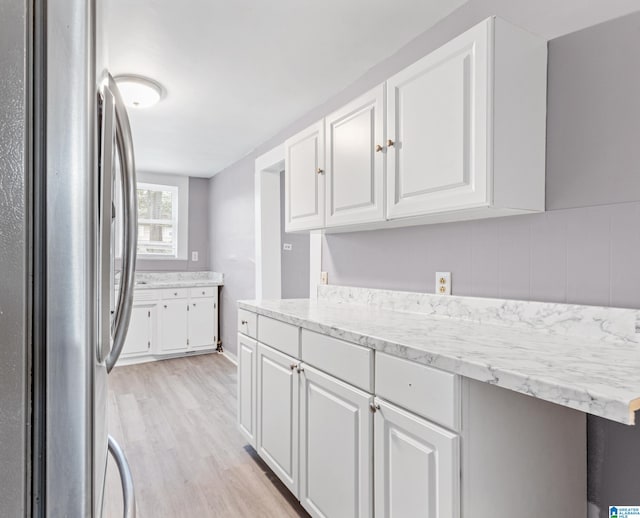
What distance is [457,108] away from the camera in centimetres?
140

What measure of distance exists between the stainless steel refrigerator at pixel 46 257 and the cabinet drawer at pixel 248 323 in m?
1.65

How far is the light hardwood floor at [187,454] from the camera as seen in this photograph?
184 centimetres

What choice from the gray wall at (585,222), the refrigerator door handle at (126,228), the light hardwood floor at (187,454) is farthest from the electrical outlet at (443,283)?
the refrigerator door handle at (126,228)

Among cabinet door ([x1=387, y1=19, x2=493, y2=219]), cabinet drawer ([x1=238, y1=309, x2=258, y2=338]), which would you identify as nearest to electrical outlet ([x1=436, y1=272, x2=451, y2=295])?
cabinet door ([x1=387, y1=19, x2=493, y2=219])

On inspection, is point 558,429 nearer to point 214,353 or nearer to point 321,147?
point 321,147

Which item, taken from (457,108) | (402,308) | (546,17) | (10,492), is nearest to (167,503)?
(402,308)

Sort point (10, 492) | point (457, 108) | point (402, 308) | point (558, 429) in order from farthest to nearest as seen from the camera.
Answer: point (402, 308), point (457, 108), point (558, 429), point (10, 492)

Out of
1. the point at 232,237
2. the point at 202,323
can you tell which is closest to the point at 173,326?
the point at 202,323

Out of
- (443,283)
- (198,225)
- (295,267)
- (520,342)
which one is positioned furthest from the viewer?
(198,225)

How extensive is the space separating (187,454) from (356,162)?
6.38ft

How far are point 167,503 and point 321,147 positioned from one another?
1.98m

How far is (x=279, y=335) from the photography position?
6.28 feet

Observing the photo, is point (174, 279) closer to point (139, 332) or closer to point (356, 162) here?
point (139, 332)

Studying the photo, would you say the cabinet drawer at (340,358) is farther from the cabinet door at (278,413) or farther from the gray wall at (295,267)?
the gray wall at (295,267)
